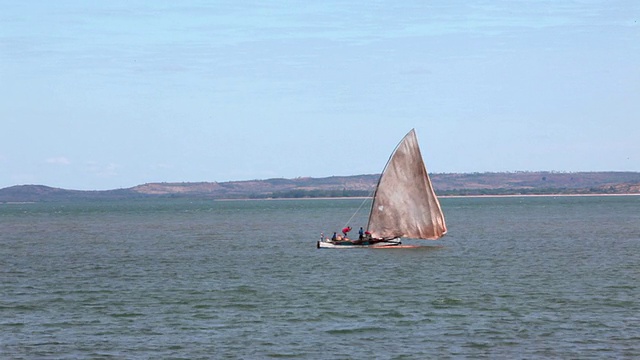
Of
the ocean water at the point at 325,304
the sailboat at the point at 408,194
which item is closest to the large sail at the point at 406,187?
the sailboat at the point at 408,194

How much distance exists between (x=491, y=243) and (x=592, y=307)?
49.5 metres

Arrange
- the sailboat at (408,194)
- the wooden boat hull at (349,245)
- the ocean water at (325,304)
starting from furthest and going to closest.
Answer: the wooden boat hull at (349,245)
the sailboat at (408,194)
the ocean water at (325,304)

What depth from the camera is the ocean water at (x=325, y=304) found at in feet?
111

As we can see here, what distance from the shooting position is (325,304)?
45062 millimetres

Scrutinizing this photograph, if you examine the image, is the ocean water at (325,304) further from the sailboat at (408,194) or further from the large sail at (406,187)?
the large sail at (406,187)

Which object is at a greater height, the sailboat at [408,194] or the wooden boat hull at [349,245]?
the sailboat at [408,194]

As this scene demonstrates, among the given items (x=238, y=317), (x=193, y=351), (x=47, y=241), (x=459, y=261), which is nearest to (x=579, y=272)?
(x=459, y=261)

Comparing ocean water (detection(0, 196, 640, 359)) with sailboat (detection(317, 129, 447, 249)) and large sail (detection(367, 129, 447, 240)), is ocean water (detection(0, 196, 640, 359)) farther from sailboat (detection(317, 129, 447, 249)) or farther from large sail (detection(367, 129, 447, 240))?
large sail (detection(367, 129, 447, 240))

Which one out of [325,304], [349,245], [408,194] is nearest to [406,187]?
[408,194]

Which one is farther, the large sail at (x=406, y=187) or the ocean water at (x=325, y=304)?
the large sail at (x=406, y=187)

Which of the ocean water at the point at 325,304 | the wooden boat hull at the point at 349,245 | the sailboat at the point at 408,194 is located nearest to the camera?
the ocean water at the point at 325,304

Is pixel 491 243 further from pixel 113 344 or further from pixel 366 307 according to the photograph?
pixel 113 344

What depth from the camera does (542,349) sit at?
108 feet

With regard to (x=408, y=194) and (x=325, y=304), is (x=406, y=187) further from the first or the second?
(x=325, y=304)
